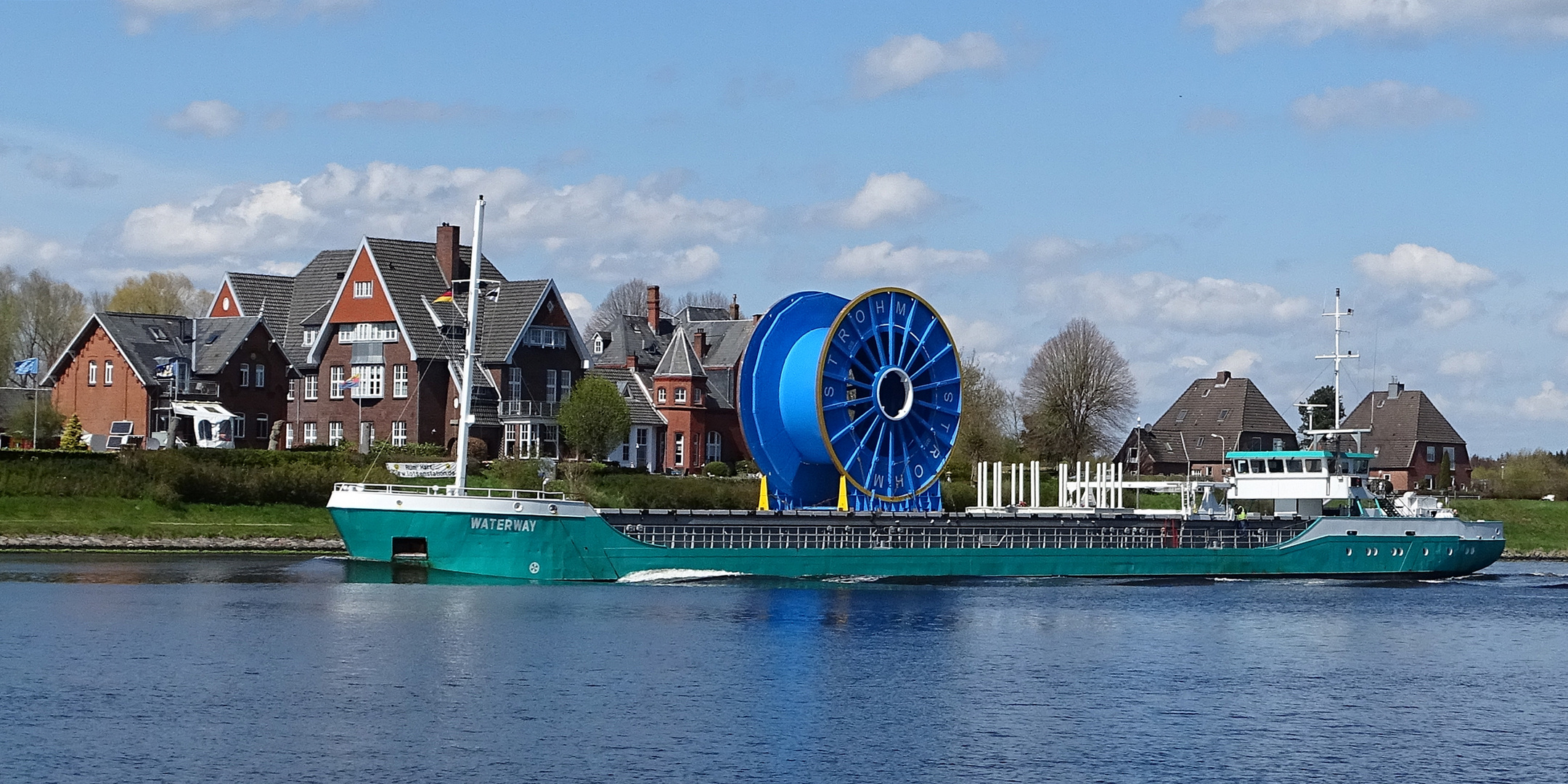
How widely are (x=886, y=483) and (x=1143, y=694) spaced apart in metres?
30.5

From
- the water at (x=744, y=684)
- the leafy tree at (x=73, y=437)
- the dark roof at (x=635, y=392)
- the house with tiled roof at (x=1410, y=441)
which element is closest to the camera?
the water at (x=744, y=684)

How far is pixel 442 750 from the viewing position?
108ft

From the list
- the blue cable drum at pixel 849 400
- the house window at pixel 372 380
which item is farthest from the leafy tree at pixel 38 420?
the blue cable drum at pixel 849 400

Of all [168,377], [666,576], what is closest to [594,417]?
[168,377]

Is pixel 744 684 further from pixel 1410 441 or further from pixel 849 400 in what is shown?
pixel 1410 441

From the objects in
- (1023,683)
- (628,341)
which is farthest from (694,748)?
(628,341)

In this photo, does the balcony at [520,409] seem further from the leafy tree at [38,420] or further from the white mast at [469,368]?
the white mast at [469,368]

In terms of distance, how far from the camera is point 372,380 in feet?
331

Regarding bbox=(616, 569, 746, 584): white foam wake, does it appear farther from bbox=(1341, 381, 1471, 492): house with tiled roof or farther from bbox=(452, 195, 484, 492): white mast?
bbox=(1341, 381, 1471, 492): house with tiled roof

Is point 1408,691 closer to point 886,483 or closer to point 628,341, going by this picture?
point 886,483

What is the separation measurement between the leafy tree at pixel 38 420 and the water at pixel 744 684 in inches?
1425

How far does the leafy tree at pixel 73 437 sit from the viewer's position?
84938mm

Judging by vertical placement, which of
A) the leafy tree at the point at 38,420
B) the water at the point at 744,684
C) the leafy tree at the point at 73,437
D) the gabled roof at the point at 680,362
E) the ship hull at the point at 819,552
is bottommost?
the water at the point at 744,684

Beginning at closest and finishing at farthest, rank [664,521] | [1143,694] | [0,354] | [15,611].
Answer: [1143,694] < [15,611] < [664,521] < [0,354]
